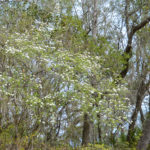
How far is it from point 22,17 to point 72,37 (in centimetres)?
183

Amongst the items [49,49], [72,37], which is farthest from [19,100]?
[72,37]

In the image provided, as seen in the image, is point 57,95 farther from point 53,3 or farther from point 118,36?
point 118,36

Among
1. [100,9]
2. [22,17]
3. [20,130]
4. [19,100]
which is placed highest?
[100,9]

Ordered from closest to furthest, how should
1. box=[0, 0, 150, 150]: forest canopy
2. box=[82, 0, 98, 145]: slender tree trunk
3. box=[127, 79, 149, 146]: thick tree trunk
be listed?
box=[0, 0, 150, 150]: forest canopy → box=[82, 0, 98, 145]: slender tree trunk → box=[127, 79, 149, 146]: thick tree trunk

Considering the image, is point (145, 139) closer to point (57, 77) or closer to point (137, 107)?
point (137, 107)

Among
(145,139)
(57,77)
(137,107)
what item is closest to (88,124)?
(145,139)

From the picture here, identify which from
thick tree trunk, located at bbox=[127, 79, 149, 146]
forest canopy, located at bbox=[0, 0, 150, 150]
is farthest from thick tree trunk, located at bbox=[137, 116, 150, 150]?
thick tree trunk, located at bbox=[127, 79, 149, 146]

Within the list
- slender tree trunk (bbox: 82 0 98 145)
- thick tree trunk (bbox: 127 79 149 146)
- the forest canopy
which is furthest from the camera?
thick tree trunk (bbox: 127 79 149 146)

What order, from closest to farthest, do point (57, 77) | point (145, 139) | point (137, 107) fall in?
point (57, 77)
point (145, 139)
point (137, 107)

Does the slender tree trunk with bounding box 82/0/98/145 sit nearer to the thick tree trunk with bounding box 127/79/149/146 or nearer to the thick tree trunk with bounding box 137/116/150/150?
the thick tree trunk with bounding box 137/116/150/150

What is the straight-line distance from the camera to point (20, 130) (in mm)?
6168

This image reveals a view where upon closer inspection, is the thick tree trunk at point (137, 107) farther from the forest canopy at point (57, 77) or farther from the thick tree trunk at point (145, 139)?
the thick tree trunk at point (145, 139)

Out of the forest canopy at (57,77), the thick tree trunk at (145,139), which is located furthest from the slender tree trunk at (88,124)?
the thick tree trunk at (145,139)

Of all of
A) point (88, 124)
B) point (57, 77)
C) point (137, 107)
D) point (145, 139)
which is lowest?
point (145, 139)
